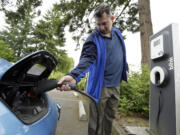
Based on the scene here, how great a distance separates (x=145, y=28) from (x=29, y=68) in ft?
16.9

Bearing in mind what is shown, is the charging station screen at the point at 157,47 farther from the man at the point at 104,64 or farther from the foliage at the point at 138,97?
the foliage at the point at 138,97

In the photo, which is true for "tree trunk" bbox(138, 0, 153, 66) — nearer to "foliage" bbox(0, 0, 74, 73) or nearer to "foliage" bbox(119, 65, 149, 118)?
"foliage" bbox(119, 65, 149, 118)

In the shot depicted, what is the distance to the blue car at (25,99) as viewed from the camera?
2.53 ft

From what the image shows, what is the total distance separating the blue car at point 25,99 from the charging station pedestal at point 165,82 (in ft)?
5.03

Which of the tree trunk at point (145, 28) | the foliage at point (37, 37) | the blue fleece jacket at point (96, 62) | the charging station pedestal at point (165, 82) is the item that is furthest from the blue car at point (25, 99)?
the foliage at point (37, 37)

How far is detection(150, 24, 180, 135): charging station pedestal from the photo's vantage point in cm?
187

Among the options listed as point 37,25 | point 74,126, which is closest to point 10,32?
point 37,25

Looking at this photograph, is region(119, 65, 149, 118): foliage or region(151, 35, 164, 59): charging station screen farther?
region(119, 65, 149, 118): foliage

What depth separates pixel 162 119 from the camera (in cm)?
212

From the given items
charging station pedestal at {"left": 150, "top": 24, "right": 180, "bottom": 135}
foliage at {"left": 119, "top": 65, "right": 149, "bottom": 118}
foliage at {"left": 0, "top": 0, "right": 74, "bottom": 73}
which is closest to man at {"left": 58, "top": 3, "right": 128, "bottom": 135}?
charging station pedestal at {"left": 150, "top": 24, "right": 180, "bottom": 135}

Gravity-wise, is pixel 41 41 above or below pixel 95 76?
above

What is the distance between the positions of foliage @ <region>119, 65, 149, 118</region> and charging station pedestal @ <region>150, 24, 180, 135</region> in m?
0.93

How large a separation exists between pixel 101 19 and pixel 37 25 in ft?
98.9

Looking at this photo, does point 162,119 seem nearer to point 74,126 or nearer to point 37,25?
point 74,126
